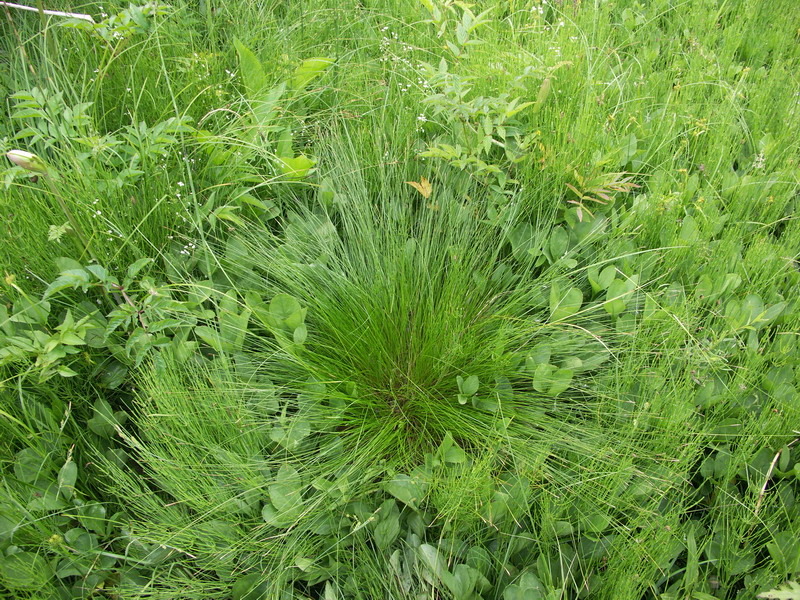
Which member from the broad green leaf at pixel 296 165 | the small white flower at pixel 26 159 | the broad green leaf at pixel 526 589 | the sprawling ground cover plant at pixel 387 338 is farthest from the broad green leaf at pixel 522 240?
the small white flower at pixel 26 159

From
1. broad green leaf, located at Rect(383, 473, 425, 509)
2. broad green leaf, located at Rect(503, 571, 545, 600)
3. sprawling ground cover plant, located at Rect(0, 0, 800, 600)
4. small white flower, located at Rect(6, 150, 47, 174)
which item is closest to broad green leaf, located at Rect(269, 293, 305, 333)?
sprawling ground cover plant, located at Rect(0, 0, 800, 600)

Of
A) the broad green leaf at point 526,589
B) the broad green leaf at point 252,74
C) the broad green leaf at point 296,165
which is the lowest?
the broad green leaf at point 526,589

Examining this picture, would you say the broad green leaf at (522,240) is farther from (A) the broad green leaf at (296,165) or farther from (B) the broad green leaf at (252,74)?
(B) the broad green leaf at (252,74)

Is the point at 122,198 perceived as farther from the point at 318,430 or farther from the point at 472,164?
the point at 472,164

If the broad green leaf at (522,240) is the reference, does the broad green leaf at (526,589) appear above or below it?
below

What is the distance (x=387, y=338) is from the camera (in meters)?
1.67

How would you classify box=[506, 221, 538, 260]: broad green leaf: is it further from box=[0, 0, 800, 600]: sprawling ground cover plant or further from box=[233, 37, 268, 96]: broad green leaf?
box=[233, 37, 268, 96]: broad green leaf

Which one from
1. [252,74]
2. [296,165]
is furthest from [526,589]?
[252,74]

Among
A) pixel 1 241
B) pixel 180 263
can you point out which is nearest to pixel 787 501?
pixel 180 263

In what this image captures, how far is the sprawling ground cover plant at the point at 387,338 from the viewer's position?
1.36 meters

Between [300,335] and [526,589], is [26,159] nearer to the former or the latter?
[300,335]

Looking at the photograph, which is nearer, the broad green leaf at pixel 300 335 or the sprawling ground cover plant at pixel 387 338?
the sprawling ground cover plant at pixel 387 338

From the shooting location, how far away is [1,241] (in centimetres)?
162

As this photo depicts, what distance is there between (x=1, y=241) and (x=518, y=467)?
1522 millimetres
